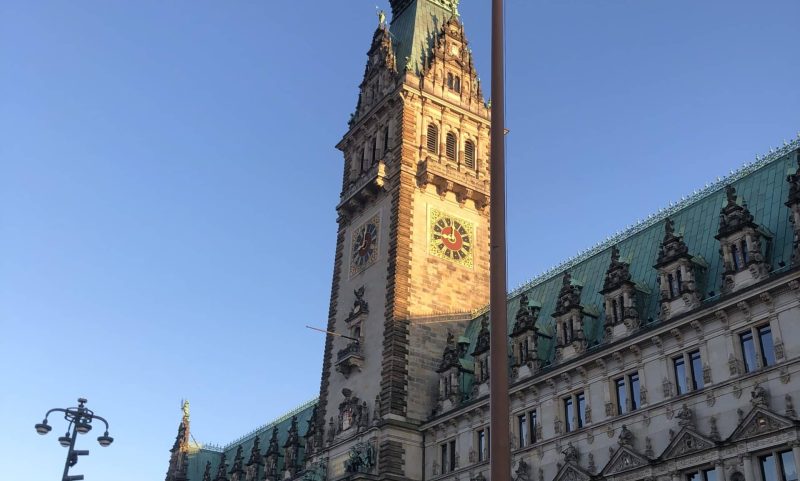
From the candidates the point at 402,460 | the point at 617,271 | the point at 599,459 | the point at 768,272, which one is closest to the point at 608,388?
the point at 599,459

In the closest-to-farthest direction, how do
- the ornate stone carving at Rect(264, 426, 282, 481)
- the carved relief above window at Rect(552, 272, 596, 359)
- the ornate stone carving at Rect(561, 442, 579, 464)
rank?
the ornate stone carving at Rect(561, 442, 579, 464) < the carved relief above window at Rect(552, 272, 596, 359) < the ornate stone carving at Rect(264, 426, 282, 481)

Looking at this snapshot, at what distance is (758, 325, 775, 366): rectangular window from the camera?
123 feet

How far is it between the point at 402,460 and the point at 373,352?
846cm

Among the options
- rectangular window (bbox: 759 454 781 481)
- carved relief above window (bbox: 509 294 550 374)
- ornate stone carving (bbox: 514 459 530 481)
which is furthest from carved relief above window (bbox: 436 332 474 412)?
rectangular window (bbox: 759 454 781 481)

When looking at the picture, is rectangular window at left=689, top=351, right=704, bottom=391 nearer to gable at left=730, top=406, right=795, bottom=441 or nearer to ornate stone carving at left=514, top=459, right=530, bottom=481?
gable at left=730, top=406, right=795, bottom=441

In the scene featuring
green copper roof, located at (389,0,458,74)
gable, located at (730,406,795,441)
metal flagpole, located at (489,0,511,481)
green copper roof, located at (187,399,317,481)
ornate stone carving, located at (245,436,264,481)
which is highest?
green copper roof, located at (389,0,458,74)

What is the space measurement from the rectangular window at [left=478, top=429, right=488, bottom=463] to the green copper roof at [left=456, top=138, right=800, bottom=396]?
5744mm

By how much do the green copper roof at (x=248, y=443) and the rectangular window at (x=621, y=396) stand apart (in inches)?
1413

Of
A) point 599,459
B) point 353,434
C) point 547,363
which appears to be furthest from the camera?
point 353,434

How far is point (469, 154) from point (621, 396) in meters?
31.4

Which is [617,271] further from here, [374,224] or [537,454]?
[374,224]

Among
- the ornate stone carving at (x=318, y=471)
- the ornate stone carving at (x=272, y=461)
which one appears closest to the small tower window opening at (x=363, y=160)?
the ornate stone carving at (x=318, y=471)

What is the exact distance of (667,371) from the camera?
41.5 m

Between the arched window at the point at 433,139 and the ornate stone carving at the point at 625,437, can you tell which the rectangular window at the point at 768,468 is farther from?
the arched window at the point at 433,139
